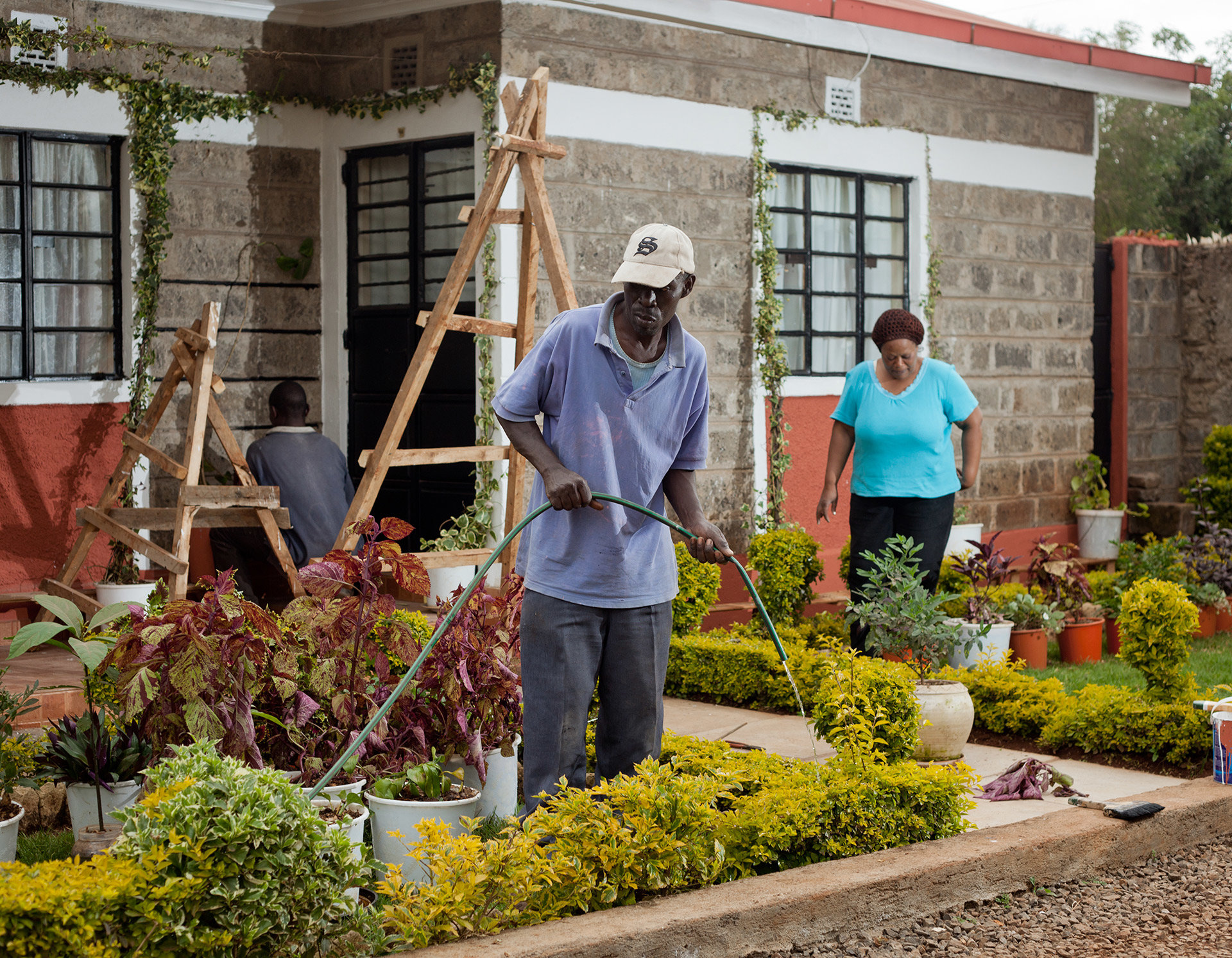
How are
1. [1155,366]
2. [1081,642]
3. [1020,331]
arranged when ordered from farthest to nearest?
[1155,366]
[1020,331]
[1081,642]

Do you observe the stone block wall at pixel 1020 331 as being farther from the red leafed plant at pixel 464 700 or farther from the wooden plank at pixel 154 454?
the red leafed plant at pixel 464 700

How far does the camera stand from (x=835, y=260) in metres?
10.9

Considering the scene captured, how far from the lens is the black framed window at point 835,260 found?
416 inches

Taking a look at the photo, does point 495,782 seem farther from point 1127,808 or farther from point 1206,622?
point 1206,622

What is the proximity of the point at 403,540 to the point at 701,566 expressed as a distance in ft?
8.07

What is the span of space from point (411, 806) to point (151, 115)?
19.2 feet

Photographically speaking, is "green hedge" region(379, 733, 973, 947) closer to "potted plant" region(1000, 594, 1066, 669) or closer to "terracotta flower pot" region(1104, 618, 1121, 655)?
"potted plant" region(1000, 594, 1066, 669)

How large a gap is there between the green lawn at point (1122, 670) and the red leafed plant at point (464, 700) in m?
3.90

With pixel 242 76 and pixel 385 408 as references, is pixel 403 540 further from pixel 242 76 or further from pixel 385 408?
pixel 242 76

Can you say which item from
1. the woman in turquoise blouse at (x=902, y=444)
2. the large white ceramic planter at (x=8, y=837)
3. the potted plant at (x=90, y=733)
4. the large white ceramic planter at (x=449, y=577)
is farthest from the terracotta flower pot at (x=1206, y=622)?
the large white ceramic planter at (x=8, y=837)

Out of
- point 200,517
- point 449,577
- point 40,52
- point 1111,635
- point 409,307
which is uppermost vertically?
point 40,52

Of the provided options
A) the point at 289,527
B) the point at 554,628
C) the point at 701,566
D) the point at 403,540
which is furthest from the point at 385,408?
the point at 554,628

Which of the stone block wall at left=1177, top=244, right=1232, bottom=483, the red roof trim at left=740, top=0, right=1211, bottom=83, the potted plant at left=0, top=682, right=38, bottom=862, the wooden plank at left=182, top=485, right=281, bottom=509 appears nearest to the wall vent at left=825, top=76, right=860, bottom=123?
the red roof trim at left=740, top=0, right=1211, bottom=83

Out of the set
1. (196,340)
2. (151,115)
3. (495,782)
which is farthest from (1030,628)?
(151,115)
